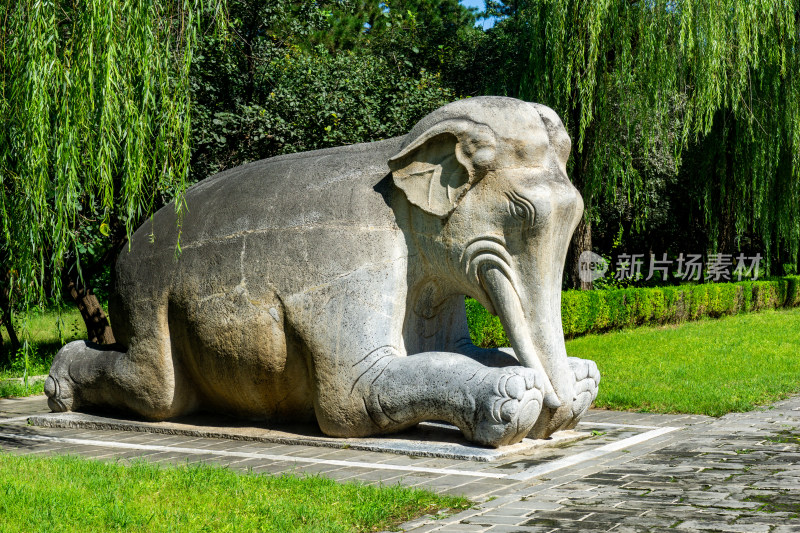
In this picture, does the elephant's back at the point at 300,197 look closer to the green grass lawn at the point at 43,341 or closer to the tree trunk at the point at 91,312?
the green grass lawn at the point at 43,341

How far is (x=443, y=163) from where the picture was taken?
6945 millimetres

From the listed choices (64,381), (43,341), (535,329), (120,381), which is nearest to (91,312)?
(43,341)

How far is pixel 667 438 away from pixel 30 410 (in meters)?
5.88

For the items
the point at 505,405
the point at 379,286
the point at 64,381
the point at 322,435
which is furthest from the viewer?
the point at 64,381

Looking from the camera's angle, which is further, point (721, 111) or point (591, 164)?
point (721, 111)

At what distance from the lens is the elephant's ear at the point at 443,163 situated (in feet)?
22.2

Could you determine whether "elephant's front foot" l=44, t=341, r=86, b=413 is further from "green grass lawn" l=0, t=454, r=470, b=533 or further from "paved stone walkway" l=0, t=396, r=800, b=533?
"green grass lawn" l=0, t=454, r=470, b=533

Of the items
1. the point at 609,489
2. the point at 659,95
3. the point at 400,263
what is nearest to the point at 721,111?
the point at 659,95

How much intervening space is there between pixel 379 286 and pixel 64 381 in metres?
3.10

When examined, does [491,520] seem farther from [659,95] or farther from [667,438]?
[659,95]

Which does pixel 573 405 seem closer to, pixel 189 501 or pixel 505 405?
pixel 505 405

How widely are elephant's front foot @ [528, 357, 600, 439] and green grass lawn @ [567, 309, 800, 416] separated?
217 centimetres

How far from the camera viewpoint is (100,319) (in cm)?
1278

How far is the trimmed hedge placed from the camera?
1409cm
